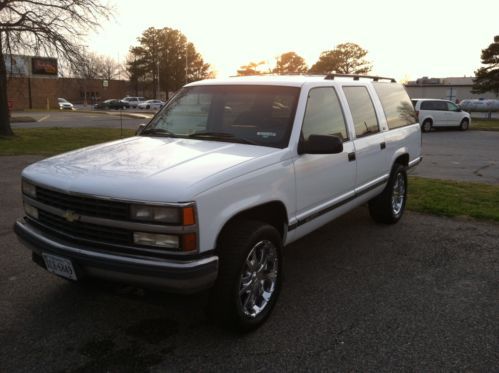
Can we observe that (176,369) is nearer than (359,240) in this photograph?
Yes

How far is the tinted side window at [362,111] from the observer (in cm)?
500

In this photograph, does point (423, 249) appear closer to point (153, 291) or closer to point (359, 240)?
point (359, 240)

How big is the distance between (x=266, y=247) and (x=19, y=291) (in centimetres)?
226

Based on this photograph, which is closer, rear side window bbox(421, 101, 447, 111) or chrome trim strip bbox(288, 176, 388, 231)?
chrome trim strip bbox(288, 176, 388, 231)

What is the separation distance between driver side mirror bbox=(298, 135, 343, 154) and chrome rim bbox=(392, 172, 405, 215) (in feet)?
8.88

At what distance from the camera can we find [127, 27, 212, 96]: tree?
83688mm

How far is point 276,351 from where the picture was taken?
3217 millimetres

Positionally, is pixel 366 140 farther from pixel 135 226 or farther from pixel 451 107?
pixel 451 107

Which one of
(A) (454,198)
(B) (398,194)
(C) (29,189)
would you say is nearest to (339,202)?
(B) (398,194)

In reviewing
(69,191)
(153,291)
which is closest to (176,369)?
(153,291)

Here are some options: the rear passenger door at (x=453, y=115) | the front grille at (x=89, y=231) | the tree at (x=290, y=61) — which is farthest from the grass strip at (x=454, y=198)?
the tree at (x=290, y=61)

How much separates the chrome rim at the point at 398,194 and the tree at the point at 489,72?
38.6 metres

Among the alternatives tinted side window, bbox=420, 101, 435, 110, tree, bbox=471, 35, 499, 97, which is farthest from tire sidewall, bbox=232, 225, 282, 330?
tree, bbox=471, 35, 499, 97

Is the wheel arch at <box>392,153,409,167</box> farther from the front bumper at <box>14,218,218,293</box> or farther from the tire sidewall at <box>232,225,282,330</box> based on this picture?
the front bumper at <box>14,218,218,293</box>
